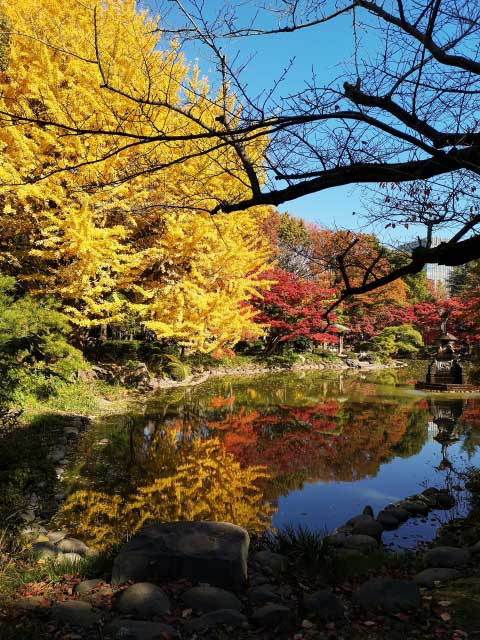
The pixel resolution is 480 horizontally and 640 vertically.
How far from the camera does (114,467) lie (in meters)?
6.85

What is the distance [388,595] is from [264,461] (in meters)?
4.60

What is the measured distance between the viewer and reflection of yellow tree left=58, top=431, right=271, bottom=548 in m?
4.89

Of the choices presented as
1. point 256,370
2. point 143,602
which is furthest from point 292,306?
point 143,602

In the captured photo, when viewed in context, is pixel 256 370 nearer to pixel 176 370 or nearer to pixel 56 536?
pixel 176 370

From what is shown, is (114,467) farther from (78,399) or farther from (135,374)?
(135,374)

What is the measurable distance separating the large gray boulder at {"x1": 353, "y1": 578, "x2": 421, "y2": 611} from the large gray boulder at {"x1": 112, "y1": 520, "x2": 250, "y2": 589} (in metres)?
0.86

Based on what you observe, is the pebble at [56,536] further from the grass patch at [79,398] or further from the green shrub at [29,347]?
the grass patch at [79,398]

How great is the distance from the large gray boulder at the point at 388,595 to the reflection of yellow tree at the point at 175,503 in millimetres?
1992

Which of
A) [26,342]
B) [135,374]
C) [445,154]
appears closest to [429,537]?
[445,154]

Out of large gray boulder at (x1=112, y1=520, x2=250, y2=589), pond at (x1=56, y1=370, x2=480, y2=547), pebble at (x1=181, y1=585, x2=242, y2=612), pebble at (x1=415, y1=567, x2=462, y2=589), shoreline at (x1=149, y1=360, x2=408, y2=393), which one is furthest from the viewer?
shoreline at (x1=149, y1=360, x2=408, y2=393)

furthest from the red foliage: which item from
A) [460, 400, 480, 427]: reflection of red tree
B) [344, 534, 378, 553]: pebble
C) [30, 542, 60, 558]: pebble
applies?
[30, 542, 60, 558]: pebble

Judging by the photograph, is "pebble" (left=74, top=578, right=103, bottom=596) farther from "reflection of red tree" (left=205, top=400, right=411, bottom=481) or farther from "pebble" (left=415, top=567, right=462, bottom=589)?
"reflection of red tree" (left=205, top=400, right=411, bottom=481)

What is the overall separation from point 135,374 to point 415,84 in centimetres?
1208

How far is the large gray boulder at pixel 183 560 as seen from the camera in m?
3.33
